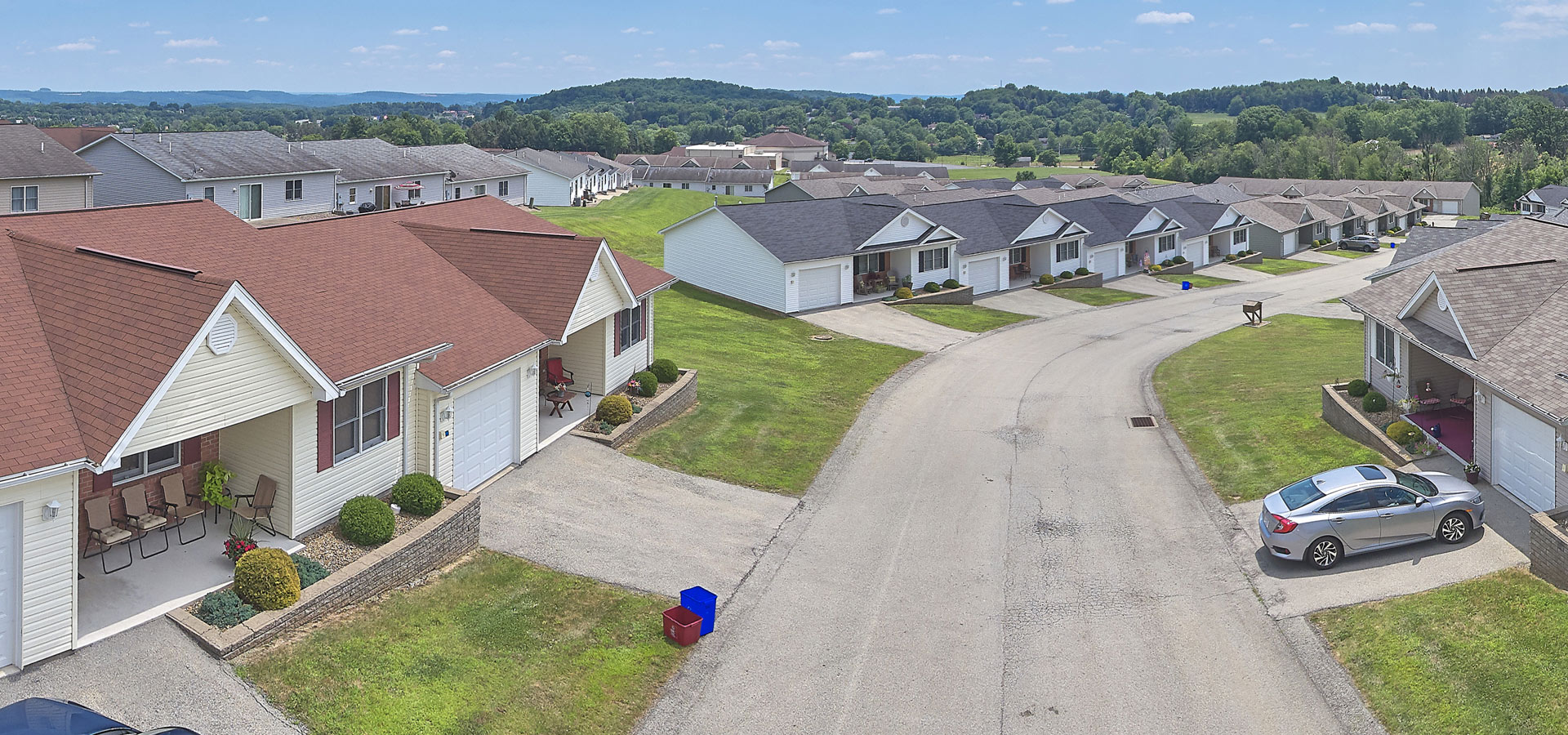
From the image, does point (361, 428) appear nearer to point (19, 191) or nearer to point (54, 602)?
point (54, 602)

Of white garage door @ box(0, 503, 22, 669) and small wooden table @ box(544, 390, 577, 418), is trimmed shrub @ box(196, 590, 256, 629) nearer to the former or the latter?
white garage door @ box(0, 503, 22, 669)

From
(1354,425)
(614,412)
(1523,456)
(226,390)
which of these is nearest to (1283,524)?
(1523,456)

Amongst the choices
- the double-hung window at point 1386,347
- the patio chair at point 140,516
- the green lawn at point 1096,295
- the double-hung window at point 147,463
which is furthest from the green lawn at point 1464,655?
→ the green lawn at point 1096,295

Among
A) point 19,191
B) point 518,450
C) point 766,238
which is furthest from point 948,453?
point 19,191

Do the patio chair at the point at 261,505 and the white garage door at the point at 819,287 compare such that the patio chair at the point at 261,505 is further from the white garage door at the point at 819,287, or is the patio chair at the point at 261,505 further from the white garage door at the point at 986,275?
the white garage door at the point at 986,275

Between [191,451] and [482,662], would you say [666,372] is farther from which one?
[482,662]

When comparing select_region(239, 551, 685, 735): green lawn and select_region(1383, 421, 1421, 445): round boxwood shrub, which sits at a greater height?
select_region(1383, 421, 1421, 445): round boxwood shrub

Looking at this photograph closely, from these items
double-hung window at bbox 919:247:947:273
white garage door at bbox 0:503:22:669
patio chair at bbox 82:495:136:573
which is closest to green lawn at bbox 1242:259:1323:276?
double-hung window at bbox 919:247:947:273
